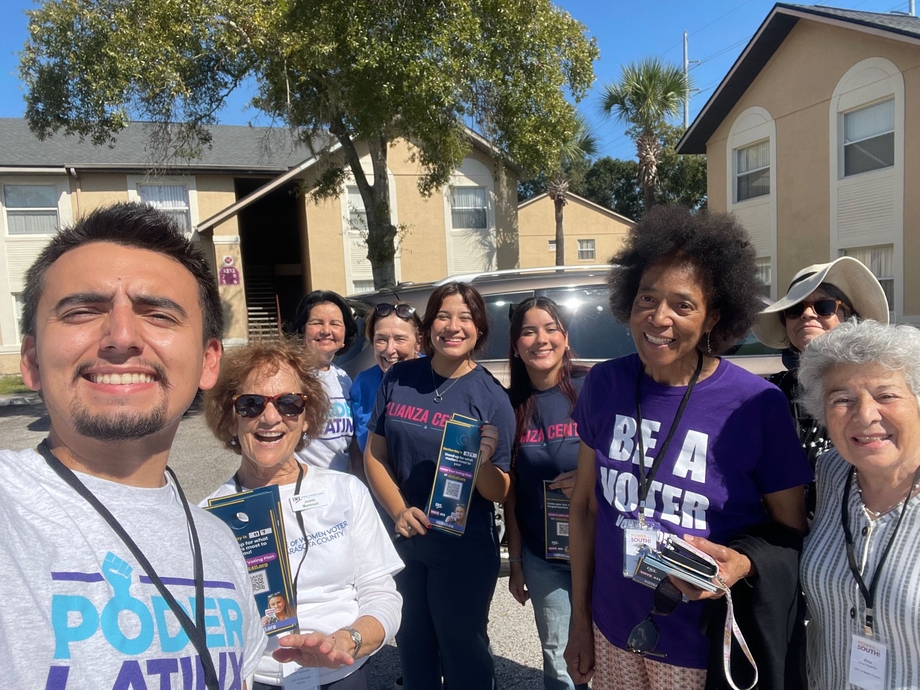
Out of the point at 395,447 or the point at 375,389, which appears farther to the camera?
the point at 375,389

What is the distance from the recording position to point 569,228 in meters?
25.6

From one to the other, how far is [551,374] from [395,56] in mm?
7967

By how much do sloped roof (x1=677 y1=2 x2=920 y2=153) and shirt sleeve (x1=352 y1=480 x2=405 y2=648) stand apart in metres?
14.2

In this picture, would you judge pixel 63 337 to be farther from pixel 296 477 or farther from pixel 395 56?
pixel 395 56

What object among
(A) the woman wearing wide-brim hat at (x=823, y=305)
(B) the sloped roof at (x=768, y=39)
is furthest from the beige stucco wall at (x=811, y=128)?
(A) the woman wearing wide-brim hat at (x=823, y=305)

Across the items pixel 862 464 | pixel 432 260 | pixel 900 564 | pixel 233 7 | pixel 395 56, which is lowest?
pixel 900 564

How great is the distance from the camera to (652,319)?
190 centimetres

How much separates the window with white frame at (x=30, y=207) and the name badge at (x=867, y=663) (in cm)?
1994

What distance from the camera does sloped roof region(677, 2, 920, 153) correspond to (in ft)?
39.7

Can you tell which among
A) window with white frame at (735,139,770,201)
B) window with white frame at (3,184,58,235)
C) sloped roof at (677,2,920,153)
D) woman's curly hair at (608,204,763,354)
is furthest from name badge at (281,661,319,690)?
window with white frame at (3,184,58,235)

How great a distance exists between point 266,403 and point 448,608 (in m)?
1.25

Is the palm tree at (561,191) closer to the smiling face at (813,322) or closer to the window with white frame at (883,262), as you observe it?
the window with white frame at (883,262)

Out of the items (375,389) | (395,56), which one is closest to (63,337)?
(375,389)

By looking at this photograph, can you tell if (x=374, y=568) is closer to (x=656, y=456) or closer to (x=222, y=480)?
(x=656, y=456)
